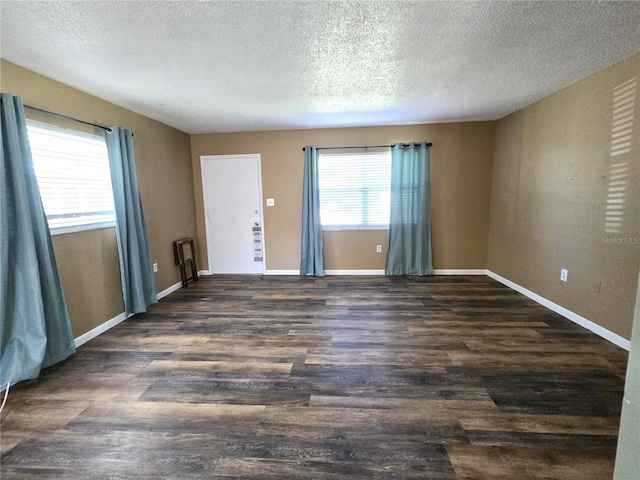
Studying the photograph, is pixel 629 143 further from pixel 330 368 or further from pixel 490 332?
pixel 330 368

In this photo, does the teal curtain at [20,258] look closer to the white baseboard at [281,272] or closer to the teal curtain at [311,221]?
the white baseboard at [281,272]

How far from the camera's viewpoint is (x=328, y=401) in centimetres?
181

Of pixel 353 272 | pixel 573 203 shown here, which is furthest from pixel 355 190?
pixel 573 203

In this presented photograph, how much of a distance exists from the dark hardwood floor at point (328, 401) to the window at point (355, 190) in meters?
1.88

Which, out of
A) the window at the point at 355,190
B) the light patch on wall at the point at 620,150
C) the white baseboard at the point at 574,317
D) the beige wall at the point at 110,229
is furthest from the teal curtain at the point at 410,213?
the beige wall at the point at 110,229

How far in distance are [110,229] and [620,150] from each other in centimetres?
486

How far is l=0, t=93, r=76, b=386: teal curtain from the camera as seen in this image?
1.97 meters

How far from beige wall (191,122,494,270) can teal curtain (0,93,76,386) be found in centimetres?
267

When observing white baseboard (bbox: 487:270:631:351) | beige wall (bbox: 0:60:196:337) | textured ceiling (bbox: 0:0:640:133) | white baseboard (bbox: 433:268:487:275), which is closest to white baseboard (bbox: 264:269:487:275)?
white baseboard (bbox: 433:268:487:275)

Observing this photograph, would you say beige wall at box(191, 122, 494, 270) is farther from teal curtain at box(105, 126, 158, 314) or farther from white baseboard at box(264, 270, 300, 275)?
teal curtain at box(105, 126, 158, 314)

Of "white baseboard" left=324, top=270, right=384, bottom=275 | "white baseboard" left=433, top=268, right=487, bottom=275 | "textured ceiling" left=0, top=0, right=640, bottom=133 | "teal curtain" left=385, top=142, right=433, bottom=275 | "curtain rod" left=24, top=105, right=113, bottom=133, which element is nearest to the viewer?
"textured ceiling" left=0, top=0, right=640, bottom=133

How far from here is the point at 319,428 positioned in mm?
1603

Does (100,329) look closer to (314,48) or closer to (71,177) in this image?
(71,177)

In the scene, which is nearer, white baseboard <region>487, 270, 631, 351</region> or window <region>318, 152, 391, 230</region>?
white baseboard <region>487, 270, 631, 351</region>
